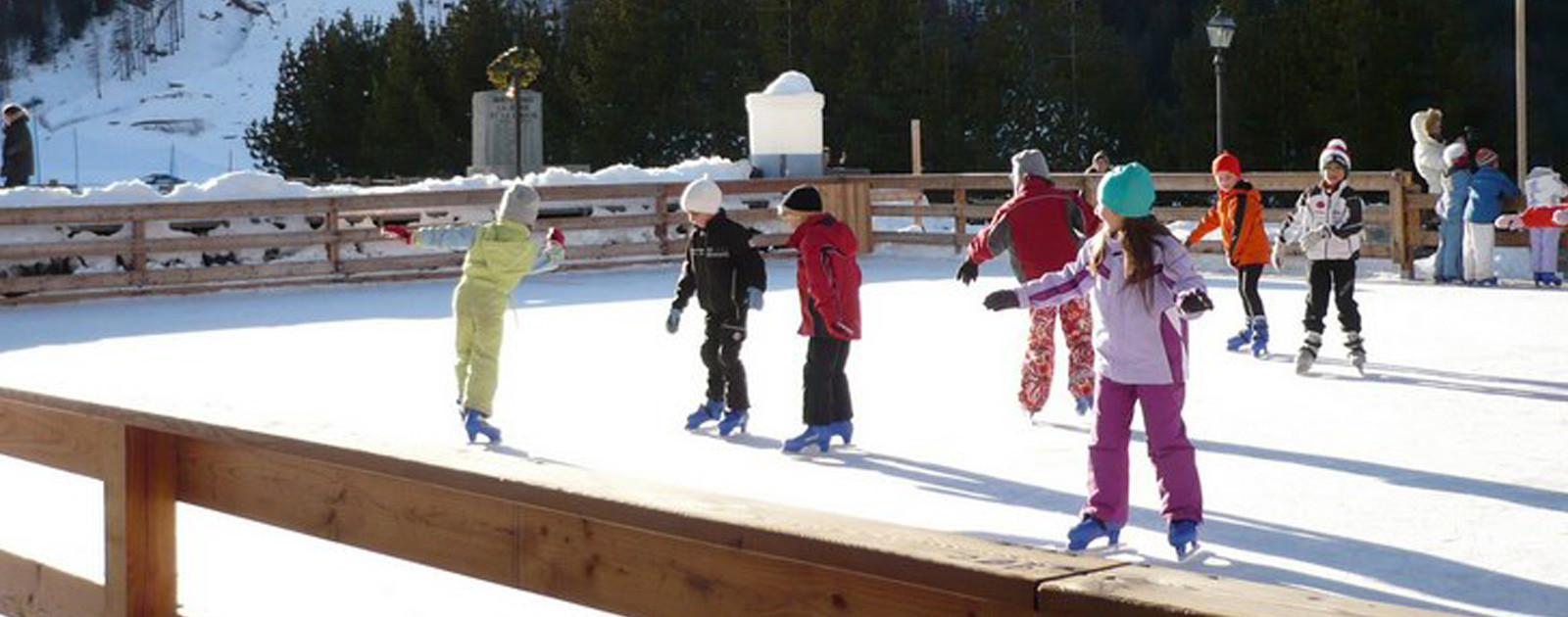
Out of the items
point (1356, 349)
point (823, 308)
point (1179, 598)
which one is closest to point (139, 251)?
point (1356, 349)

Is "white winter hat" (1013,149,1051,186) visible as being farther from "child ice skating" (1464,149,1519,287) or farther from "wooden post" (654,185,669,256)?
"wooden post" (654,185,669,256)

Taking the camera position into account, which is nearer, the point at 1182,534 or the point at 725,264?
the point at 1182,534

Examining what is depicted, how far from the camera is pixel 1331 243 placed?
416 inches

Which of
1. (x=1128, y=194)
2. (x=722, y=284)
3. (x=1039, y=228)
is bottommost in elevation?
(x=722, y=284)

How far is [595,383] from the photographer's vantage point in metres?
11.0

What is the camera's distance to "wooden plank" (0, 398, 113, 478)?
13.2 feet

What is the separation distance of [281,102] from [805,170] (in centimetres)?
4525

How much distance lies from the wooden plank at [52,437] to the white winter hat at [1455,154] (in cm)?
1454

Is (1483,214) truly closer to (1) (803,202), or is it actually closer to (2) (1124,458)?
(1) (803,202)

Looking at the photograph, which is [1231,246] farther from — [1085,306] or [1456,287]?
[1456,287]

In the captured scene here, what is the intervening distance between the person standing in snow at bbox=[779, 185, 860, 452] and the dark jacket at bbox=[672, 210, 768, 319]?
0.40m

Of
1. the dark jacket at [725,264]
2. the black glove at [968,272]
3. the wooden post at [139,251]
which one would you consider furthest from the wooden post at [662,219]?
the black glove at [968,272]

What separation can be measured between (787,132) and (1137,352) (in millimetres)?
18308

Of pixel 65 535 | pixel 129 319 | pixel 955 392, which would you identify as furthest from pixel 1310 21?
pixel 65 535
